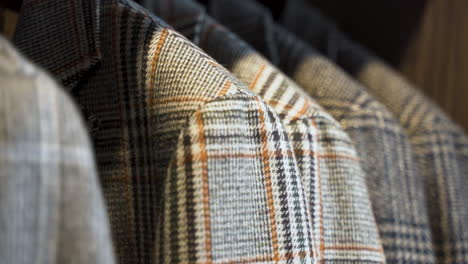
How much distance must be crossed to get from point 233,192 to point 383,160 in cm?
21

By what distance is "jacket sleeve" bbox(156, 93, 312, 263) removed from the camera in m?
0.31

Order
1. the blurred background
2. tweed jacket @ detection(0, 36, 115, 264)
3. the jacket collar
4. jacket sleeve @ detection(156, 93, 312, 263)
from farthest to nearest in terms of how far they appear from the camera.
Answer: the blurred background
the jacket collar
jacket sleeve @ detection(156, 93, 312, 263)
tweed jacket @ detection(0, 36, 115, 264)

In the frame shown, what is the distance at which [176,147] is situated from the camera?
0.33 meters

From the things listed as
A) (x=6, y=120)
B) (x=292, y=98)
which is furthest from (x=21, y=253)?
(x=292, y=98)

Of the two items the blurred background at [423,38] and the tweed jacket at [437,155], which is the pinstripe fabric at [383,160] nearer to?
the tweed jacket at [437,155]

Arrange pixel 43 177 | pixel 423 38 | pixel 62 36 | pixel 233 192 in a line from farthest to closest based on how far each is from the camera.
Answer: pixel 423 38 < pixel 62 36 < pixel 233 192 < pixel 43 177

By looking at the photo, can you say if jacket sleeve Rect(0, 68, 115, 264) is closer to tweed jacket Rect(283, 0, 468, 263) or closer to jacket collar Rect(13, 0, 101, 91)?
jacket collar Rect(13, 0, 101, 91)

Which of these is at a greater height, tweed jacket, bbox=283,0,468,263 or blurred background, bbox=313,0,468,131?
blurred background, bbox=313,0,468,131

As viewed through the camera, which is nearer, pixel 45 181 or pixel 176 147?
pixel 45 181

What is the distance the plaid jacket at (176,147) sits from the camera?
32 cm

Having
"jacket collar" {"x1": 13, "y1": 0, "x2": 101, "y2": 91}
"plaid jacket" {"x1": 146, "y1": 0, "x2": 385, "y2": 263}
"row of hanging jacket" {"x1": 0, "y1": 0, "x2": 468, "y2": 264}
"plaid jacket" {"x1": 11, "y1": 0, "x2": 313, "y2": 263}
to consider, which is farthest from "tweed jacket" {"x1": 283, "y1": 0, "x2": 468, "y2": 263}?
"jacket collar" {"x1": 13, "y1": 0, "x2": 101, "y2": 91}

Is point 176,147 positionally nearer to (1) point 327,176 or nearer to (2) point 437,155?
(1) point 327,176

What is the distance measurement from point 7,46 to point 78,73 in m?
0.21

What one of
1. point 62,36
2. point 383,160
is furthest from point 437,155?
point 62,36
